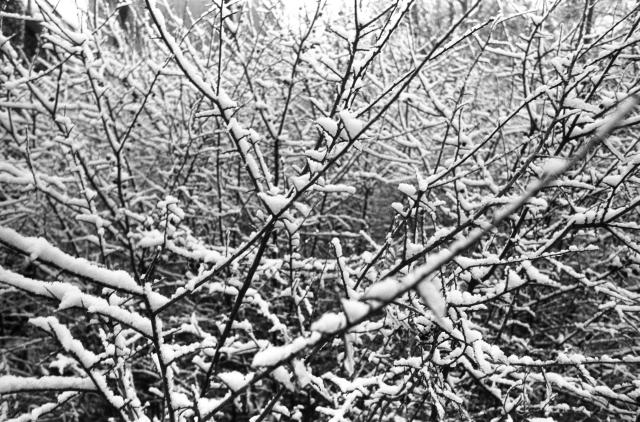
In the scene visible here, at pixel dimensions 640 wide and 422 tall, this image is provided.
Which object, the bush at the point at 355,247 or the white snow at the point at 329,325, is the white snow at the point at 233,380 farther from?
the white snow at the point at 329,325

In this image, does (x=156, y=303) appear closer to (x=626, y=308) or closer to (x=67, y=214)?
(x=626, y=308)

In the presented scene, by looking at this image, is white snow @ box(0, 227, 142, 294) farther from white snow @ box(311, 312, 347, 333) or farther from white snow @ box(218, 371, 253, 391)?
white snow @ box(311, 312, 347, 333)

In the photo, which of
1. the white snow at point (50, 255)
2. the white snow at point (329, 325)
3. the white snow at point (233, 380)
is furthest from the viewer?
the white snow at point (233, 380)

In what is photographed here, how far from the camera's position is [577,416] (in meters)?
3.90

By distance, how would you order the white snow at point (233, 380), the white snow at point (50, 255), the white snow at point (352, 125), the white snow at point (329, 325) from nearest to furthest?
the white snow at point (329, 325), the white snow at point (50, 255), the white snow at point (233, 380), the white snow at point (352, 125)

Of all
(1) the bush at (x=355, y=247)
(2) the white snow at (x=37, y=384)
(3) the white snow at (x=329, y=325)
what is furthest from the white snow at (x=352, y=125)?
(2) the white snow at (x=37, y=384)

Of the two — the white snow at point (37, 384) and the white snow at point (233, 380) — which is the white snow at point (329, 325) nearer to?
the white snow at point (233, 380)

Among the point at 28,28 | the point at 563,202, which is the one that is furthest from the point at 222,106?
the point at 28,28

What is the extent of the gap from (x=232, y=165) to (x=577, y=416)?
173 inches

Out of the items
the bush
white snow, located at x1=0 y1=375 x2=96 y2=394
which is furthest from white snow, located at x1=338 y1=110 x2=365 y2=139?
white snow, located at x1=0 y1=375 x2=96 y2=394

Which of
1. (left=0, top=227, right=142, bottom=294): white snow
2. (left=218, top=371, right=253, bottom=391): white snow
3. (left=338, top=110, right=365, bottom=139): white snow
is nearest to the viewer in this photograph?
(left=0, top=227, right=142, bottom=294): white snow

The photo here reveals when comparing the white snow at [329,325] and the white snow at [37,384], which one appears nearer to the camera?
the white snow at [329,325]

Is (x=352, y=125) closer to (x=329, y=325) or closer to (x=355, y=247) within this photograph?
(x=329, y=325)

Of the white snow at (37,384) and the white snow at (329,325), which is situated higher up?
the white snow at (329,325)
